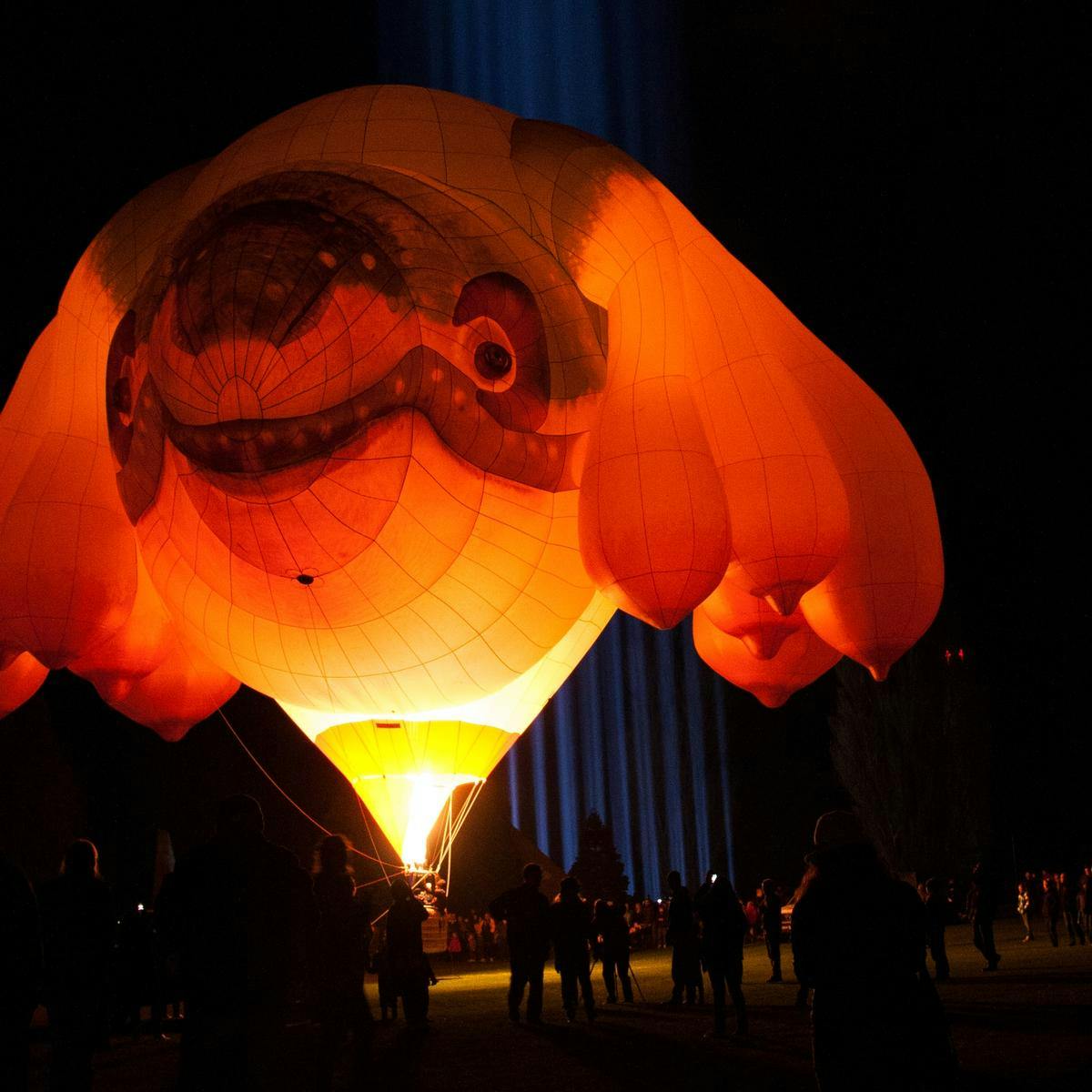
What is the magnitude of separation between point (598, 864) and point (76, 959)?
30942 mm

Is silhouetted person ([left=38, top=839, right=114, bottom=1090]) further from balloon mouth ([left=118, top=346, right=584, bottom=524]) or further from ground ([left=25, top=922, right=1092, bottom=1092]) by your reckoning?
balloon mouth ([left=118, top=346, right=584, bottom=524])

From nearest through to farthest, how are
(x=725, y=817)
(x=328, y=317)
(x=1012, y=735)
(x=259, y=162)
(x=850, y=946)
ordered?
(x=850, y=946)
(x=328, y=317)
(x=259, y=162)
(x=1012, y=735)
(x=725, y=817)

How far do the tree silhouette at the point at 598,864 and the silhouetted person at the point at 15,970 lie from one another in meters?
29.8

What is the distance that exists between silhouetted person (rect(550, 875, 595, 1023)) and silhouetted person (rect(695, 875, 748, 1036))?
0.91 m

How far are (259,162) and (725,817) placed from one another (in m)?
34.7

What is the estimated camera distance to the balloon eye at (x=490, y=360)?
20.0 ft

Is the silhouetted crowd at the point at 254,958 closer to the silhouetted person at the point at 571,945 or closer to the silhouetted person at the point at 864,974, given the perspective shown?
the silhouetted person at the point at 864,974

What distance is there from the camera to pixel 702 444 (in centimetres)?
595

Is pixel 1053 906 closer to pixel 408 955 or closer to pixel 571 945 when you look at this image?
pixel 571 945

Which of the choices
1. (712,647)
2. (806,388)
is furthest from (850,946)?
(712,647)

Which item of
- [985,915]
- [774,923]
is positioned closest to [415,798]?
[774,923]

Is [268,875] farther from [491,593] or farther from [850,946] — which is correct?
[491,593]

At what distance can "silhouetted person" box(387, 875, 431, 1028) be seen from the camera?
6.84 meters

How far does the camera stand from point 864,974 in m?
3.11
